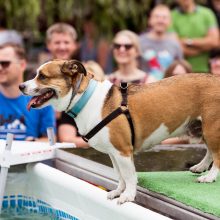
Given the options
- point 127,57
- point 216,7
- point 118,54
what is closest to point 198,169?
point 127,57

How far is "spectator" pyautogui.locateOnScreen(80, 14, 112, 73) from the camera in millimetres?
9828

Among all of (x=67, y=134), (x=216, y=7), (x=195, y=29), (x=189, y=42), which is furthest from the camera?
(x=216, y=7)

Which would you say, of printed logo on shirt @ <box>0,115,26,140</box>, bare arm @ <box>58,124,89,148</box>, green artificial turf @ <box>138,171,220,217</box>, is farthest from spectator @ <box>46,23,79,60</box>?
green artificial turf @ <box>138,171,220,217</box>

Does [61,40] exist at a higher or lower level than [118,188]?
higher

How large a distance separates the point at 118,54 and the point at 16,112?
1925mm

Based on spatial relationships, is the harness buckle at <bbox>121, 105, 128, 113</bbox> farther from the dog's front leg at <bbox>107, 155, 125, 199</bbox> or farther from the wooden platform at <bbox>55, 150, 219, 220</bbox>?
the wooden platform at <bbox>55, 150, 219, 220</bbox>

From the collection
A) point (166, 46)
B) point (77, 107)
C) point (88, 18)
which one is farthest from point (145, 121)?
point (88, 18)

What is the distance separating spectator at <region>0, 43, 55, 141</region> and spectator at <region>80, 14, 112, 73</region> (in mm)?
3614

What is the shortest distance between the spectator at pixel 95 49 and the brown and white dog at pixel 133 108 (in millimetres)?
5479

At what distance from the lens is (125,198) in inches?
161

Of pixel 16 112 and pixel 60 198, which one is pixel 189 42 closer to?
pixel 16 112

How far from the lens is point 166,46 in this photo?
875 centimetres

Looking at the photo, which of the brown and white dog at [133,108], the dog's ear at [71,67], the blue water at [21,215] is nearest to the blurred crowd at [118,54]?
the blue water at [21,215]

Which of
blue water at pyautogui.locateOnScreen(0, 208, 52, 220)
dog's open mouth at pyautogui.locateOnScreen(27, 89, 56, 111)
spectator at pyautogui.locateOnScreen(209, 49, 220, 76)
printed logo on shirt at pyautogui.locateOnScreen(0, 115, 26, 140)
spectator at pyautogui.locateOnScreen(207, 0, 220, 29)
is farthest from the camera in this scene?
spectator at pyautogui.locateOnScreen(207, 0, 220, 29)
